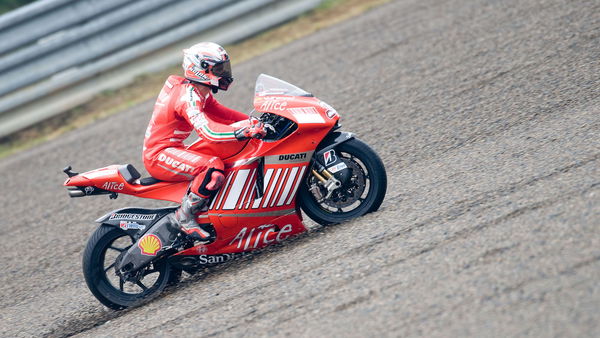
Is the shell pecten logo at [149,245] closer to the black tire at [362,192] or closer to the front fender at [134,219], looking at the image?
the front fender at [134,219]

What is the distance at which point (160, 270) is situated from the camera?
6.43m

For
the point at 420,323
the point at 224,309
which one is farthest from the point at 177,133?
the point at 420,323

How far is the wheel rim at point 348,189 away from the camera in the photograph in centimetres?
625

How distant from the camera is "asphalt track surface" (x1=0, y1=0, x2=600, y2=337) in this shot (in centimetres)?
452

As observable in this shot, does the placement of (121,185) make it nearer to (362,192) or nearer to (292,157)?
(292,157)

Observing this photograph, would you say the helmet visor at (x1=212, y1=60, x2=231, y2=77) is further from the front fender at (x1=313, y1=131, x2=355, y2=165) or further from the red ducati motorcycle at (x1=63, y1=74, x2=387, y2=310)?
the front fender at (x1=313, y1=131, x2=355, y2=165)

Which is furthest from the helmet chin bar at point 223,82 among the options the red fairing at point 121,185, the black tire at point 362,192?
the black tire at point 362,192

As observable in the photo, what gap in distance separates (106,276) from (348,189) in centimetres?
215

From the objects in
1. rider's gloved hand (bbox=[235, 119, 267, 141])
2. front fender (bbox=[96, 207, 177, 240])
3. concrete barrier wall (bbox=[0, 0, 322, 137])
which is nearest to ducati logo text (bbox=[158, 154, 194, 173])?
front fender (bbox=[96, 207, 177, 240])

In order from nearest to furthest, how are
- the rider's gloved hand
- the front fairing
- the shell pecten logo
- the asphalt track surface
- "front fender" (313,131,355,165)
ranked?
the asphalt track surface, the rider's gloved hand, the front fairing, "front fender" (313,131,355,165), the shell pecten logo

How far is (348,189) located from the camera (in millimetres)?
6289

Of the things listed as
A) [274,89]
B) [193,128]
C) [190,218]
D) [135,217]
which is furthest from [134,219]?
[274,89]

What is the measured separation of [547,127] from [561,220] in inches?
90.9

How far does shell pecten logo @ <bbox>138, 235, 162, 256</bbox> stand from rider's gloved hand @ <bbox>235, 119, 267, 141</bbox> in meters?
1.16
